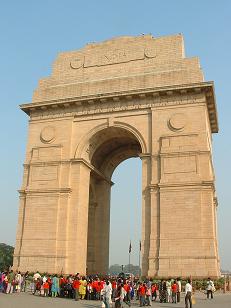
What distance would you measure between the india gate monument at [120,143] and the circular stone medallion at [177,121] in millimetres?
72

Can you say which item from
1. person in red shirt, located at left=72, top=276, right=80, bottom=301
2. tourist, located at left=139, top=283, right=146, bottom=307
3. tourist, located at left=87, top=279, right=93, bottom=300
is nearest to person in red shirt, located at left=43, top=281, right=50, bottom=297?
person in red shirt, located at left=72, top=276, right=80, bottom=301

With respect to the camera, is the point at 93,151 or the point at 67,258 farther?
the point at 93,151

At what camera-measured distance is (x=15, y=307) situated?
16969 millimetres

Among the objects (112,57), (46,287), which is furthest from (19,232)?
(112,57)

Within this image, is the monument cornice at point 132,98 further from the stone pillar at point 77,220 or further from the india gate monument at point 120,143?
the stone pillar at point 77,220

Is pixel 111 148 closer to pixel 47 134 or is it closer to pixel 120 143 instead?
pixel 120 143

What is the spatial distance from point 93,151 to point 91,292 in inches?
512

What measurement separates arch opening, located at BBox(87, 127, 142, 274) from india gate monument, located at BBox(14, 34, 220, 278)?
Result: 0.10 m

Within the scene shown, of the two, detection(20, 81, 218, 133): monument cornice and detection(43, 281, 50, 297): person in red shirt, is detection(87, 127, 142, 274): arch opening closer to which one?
detection(20, 81, 218, 133): monument cornice

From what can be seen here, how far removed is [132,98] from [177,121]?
160 inches

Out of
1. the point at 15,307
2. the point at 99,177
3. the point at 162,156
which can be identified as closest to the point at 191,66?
the point at 162,156

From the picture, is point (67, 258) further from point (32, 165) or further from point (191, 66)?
point (191, 66)

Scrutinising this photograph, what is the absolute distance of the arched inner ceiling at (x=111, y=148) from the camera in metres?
32.6

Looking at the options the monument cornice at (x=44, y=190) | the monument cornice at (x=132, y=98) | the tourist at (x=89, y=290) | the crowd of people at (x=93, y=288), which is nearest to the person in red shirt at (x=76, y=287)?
the crowd of people at (x=93, y=288)
